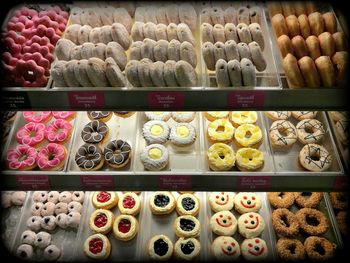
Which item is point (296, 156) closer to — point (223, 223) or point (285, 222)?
point (285, 222)

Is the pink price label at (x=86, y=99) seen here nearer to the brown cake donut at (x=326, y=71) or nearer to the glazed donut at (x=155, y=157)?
the glazed donut at (x=155, y=157)

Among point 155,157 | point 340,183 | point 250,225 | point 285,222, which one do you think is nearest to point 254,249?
point 250,225

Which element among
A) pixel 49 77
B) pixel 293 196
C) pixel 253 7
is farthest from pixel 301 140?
pixel 49 77

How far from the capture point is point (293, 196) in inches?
90.6

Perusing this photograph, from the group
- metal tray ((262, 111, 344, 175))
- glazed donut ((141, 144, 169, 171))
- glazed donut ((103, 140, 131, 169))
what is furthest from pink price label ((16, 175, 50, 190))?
metal tray ((262, 111, 344, 175))

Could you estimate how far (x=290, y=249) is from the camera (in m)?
2.09

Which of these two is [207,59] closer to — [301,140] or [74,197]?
[301,140]

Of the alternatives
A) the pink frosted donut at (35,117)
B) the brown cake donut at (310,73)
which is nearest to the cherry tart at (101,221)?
the pink frosted donut at (35,117)

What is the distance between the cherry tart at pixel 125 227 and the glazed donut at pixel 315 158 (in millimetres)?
930

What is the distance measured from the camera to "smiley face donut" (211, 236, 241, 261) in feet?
6.75

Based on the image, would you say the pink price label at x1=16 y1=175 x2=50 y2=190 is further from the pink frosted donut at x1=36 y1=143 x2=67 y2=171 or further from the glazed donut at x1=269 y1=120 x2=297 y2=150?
the glazed donut at x1=269 y1=120 x2=297 y2=150

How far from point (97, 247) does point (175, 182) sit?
64 centimetres

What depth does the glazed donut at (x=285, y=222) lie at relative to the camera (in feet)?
6.96

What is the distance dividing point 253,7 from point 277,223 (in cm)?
112
